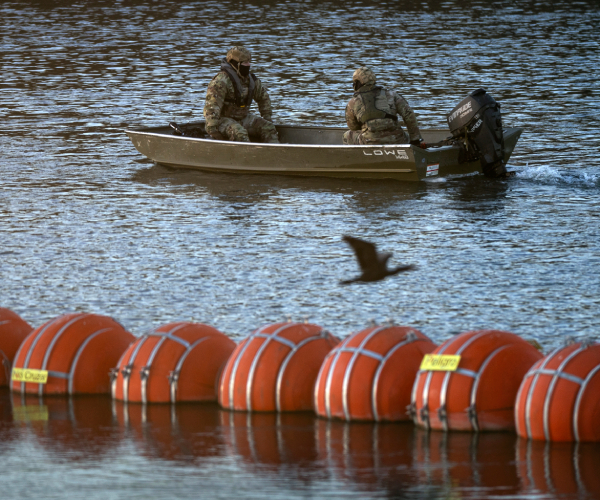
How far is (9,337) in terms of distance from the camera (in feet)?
33.5

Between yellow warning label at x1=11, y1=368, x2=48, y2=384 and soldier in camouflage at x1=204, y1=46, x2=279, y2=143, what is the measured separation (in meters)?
9.46

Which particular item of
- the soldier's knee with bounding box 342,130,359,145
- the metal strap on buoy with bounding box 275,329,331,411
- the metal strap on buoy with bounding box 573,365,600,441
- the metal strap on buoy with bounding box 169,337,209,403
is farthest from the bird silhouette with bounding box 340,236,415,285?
the soldier's knee with bounding box 342,130,359,145

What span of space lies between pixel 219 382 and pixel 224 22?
117 ft

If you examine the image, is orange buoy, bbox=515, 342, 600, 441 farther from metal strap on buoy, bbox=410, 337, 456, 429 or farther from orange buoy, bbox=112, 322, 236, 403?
orange buoy, bbox=112, 322, 236, 403

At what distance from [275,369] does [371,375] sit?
2.57ft

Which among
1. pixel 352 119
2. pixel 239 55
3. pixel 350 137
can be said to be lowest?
pixel 350 137

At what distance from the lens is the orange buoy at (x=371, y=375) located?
28.6 ft

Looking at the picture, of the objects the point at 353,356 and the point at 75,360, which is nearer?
the point at 353,356

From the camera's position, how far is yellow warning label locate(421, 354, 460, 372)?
8.42 meters

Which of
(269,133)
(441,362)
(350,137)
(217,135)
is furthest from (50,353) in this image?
(269,133)

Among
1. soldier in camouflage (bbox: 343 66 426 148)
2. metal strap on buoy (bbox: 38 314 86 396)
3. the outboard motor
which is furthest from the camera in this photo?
soldier in camouflage (bbox: 343 66 426 148)

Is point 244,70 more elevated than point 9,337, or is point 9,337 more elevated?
point 244,70

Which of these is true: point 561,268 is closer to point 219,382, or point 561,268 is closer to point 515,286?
point 515,286

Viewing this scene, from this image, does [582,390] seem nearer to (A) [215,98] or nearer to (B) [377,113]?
(B) [377,113]
